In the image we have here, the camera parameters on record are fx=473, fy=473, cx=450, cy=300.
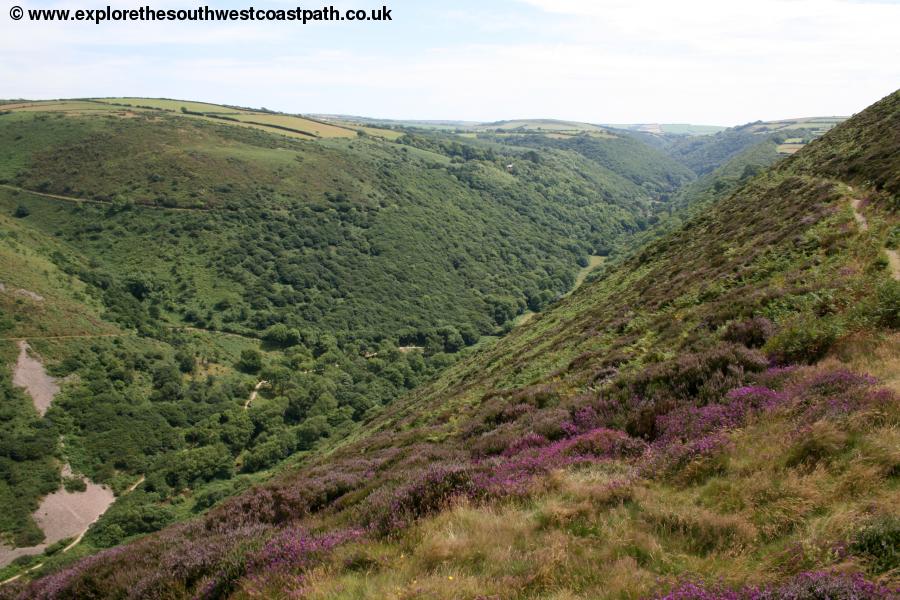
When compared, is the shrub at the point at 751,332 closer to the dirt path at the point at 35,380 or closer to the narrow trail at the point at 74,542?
the narrow trail at the point at 74,542

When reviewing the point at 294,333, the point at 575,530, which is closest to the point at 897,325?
the point at 575,530

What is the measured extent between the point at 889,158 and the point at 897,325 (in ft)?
79.8

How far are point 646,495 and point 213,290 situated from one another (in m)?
117

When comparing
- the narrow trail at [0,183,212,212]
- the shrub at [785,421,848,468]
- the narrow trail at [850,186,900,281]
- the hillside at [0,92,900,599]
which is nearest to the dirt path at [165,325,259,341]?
the narrow trail at [0,183,212,212]

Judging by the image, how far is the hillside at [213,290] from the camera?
6612 centimetres

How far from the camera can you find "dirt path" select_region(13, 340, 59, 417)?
213 ft

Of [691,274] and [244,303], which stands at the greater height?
[691,274]

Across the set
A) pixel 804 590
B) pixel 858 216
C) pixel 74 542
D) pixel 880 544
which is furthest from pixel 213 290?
pixel 880 544

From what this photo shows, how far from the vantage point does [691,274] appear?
26047 mm

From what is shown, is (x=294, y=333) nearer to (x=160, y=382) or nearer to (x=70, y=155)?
(x=160, y=382)

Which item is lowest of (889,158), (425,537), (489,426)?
(489,426)

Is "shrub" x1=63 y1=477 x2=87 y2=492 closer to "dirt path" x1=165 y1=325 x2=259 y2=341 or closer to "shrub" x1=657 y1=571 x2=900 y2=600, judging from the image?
"dirt path" x1=165 y1=325 x2=259 y2=341

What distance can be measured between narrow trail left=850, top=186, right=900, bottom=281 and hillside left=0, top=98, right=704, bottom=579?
54.2 m

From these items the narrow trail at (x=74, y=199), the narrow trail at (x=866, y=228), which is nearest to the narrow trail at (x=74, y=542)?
the narrow trail at (x=866, y=228)
